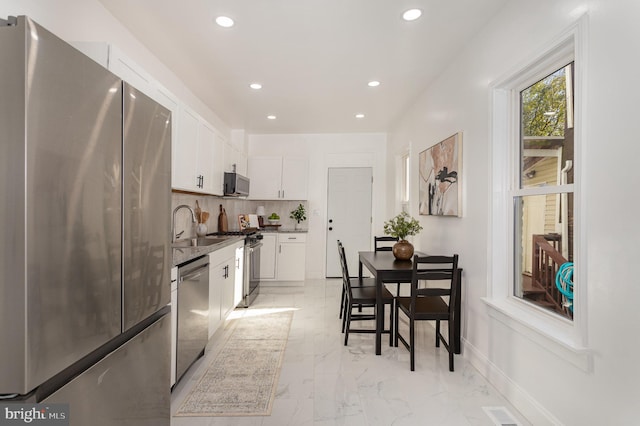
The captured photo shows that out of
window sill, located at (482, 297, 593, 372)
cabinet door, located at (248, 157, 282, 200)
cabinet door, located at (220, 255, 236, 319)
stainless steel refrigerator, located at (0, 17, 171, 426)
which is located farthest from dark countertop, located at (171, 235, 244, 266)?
cabinet door, located at (248, 157, 282, 200)

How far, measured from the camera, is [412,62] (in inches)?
126

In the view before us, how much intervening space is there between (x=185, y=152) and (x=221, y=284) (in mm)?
1304

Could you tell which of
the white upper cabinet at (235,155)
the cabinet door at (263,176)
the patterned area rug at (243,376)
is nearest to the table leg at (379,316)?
the patterned area rug at (243,376)

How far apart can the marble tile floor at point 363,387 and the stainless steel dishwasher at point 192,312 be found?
0.20 metres

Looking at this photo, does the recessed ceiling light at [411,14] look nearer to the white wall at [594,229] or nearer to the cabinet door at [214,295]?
the white wall at [594,229]

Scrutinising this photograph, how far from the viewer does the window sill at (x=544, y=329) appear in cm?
161

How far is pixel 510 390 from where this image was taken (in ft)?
7.09

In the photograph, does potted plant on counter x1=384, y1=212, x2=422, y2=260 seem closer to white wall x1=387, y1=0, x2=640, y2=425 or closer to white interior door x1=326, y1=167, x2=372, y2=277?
white wall x1=387, y1=0, x2=640, y2=425

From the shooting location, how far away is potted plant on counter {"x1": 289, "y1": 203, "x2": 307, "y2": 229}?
592 cm

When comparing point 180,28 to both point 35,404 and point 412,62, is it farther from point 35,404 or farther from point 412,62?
point 35,404

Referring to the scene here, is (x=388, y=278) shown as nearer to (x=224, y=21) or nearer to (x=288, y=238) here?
(x=224, y=21)

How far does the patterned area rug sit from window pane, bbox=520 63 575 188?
2290 millimetres

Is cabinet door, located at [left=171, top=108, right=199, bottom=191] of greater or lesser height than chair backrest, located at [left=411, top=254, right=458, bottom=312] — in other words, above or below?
above

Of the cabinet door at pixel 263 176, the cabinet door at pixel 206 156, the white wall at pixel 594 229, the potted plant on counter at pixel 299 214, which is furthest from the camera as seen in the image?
the potted plant on counter at pixel 299 214
